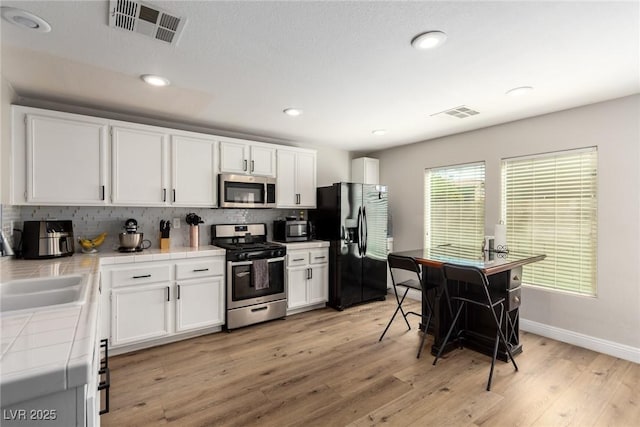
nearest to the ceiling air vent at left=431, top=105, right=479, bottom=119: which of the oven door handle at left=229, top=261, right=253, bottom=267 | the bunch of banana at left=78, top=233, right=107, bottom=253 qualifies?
the oven door handle at left=229, top=261, right=253, bottom=267

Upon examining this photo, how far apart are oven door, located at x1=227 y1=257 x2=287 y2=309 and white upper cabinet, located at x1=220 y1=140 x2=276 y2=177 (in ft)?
3.77

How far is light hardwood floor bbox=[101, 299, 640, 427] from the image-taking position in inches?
80.2

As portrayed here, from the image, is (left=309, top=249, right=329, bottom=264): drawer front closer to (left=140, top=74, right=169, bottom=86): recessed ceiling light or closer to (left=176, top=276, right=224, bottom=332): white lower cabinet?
(left=176, top=276, right=224, bottom=332): white lower cabinet

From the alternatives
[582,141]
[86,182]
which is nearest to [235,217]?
[86,182]

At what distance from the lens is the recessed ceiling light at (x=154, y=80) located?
2.40 meters

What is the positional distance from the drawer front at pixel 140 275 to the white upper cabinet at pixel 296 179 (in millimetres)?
1648

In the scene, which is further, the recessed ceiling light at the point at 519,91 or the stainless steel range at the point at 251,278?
the stainless steel range at the point at 251,278

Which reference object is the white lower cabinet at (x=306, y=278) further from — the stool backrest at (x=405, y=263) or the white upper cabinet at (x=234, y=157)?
the stool backrest at (x=405, y=263)

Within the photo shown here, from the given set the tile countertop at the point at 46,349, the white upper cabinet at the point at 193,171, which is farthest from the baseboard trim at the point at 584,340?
the tile countertop at the point at 46,349

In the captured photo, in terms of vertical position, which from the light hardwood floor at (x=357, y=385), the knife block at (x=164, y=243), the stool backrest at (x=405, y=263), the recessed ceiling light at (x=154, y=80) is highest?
the recessed ceiling light at (x=154, y=80)

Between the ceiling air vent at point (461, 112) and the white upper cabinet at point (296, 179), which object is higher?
the ceiling air vent at point (461, 112)

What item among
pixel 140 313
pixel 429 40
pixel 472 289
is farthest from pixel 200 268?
pixel 429 40

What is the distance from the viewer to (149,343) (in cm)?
307

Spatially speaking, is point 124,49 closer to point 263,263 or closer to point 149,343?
point 263,263
